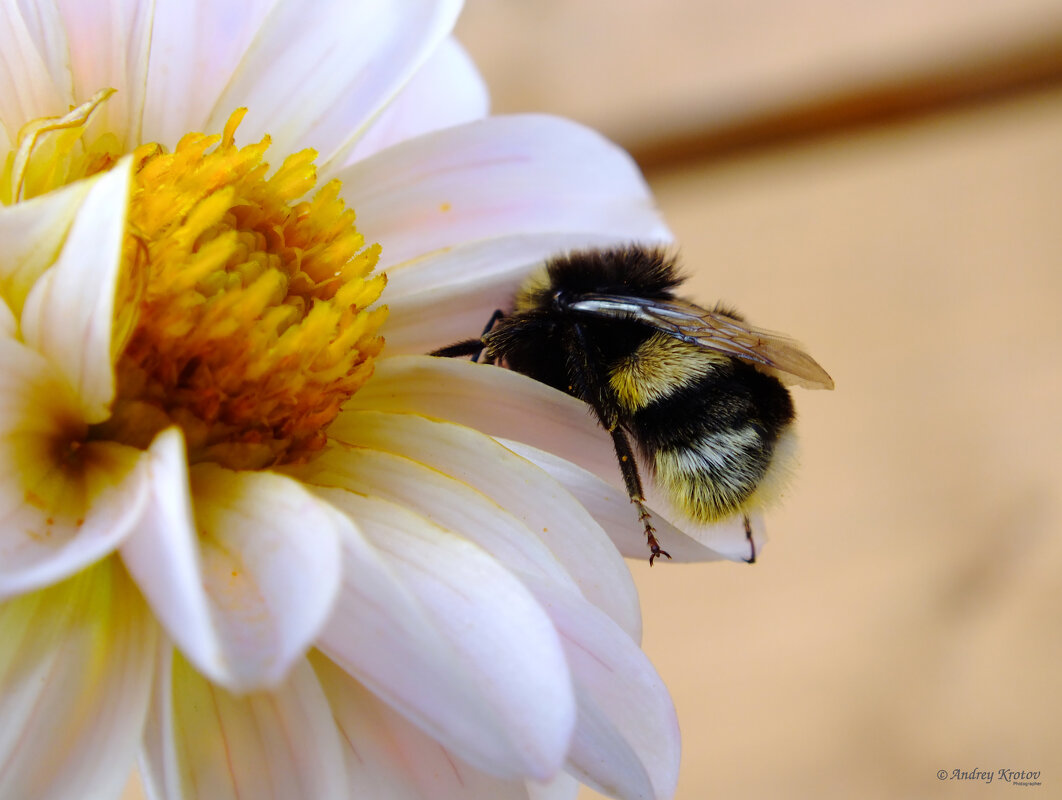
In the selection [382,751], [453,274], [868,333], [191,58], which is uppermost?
[191,58]


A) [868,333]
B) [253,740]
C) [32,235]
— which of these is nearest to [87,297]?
[32,235]

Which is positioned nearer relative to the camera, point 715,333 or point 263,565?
point 263,565

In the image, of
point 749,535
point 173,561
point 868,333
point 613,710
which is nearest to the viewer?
point 173,561

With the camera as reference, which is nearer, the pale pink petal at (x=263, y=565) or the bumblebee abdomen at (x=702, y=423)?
the pale pink petal at (x=263, y=565)

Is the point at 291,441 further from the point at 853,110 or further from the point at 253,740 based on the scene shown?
the point at 853,110

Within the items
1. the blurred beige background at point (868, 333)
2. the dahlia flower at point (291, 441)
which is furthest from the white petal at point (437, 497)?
the blurred beige background at point (868, 333)

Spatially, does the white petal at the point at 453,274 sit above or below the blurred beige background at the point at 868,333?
above

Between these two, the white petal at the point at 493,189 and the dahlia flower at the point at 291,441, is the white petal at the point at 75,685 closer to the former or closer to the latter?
the dahlia flower at the point at 291,441
